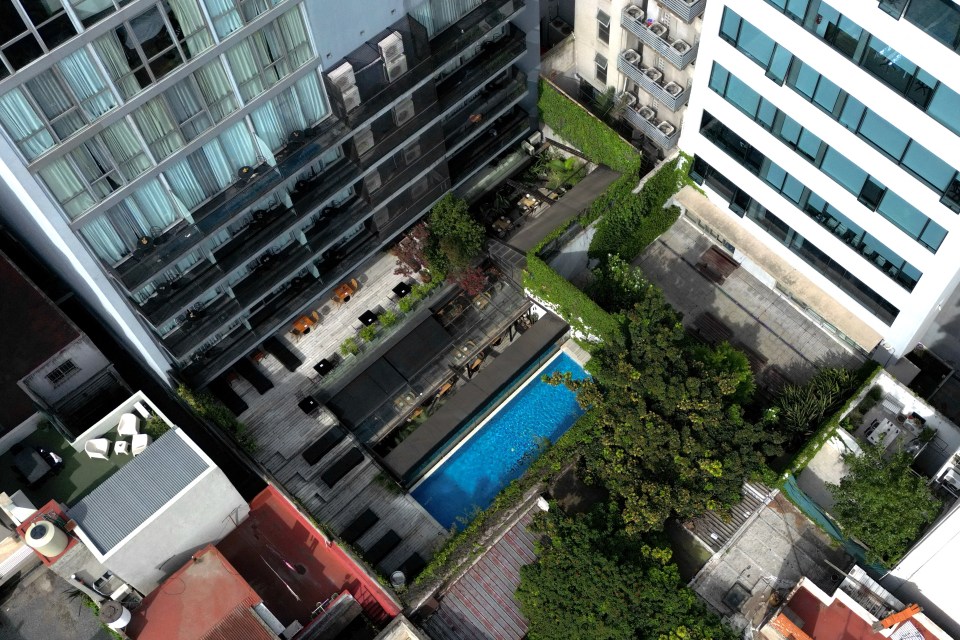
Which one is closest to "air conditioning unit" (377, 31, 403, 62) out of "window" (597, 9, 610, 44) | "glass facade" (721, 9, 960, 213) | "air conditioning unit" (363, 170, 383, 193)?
"air conditioning unit" (363, 170, 383, 193)

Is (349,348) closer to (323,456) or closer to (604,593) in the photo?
(323,456)

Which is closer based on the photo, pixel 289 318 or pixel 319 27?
pixel 319 27

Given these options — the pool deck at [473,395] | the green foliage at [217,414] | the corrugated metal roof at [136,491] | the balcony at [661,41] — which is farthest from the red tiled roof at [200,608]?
the balcony at [661,41]

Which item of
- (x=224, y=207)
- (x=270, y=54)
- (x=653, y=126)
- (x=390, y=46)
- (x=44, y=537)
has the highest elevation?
(x=653, y=126)

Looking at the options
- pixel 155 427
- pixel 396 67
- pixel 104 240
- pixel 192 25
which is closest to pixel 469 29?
pixel 396 67

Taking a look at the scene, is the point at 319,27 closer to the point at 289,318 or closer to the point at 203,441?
the point at 289,318

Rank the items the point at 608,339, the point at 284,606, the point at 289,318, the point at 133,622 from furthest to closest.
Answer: the point at 289,318, the point at 608,339, the point at 284,606, the point at 133,622

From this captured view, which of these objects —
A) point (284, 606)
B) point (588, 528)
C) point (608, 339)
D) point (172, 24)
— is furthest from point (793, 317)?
point (172, 24)

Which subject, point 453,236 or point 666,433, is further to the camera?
point 453,236
